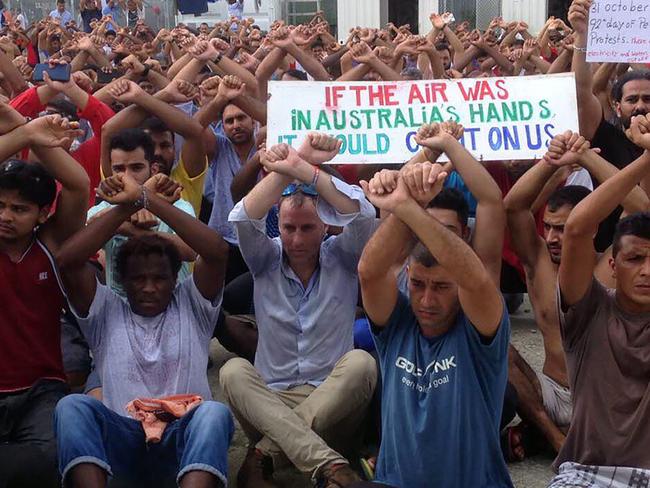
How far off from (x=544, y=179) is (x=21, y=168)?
2.27 metres

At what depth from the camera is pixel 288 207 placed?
14.5 ft

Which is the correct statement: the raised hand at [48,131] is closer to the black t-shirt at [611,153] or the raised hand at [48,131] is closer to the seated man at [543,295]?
the seated man at [543,295]

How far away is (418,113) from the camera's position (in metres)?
5.02

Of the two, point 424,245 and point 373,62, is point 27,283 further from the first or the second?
point 373,62

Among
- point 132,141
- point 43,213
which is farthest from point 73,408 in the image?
point 132,141

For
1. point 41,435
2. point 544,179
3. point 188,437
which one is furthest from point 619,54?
point 41,435

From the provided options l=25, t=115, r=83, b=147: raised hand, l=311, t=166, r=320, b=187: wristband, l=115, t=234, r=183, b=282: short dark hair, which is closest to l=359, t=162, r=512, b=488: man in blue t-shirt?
l=311, t=166, r=320, b=187: wristband

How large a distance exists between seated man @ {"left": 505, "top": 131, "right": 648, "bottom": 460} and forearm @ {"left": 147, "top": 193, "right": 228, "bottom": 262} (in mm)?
1310

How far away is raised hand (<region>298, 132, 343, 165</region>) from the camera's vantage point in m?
4.41

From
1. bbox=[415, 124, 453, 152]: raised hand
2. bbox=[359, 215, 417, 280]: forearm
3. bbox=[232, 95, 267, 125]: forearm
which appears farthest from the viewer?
bbox=[232, 95, 267, 125]: forearm

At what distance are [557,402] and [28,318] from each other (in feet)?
7.78

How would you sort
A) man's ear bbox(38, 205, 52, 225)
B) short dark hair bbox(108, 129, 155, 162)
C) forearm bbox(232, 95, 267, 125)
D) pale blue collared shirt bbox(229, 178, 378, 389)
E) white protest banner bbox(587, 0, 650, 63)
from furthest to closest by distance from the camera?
forearm bbox(232, 95, 267, 125) → white protest banner bbox(587, 0, 650, 63) → short dark hair bbox(108, 129, 155, 162) → pale blue collared shirt bbox(229, 178, 378, 389) → man's ear bbox(38, 205, 52, 225)

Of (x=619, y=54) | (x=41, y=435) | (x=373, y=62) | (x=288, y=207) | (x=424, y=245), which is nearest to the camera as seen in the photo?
(x=424, y=245)

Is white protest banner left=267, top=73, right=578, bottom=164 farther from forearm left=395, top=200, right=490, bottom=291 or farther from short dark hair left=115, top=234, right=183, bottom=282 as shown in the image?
forearm left=395, top=200, right=490, bottom=291
